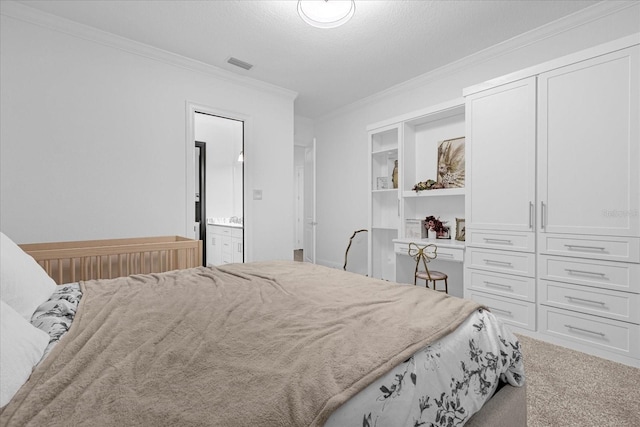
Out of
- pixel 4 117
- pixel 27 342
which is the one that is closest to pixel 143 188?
pixel 4 117

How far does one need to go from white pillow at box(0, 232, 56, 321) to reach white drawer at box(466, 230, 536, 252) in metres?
3.06

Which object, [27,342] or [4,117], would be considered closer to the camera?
[27,342]

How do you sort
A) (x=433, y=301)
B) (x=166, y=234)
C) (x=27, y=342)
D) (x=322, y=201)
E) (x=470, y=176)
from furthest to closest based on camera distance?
(x=322, y=201)
(x=166, y=234)
(x=470, y=176)
(x=433, y=301)
(x=27, y=342)

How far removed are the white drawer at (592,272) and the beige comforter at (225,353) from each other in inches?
63.5

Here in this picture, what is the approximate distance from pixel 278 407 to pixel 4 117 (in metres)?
3.25

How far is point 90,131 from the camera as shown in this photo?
2785mm

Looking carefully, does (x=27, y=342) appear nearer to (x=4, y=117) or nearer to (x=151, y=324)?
(x=151, y=324)

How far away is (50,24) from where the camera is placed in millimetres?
2588

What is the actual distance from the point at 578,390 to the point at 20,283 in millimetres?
2799

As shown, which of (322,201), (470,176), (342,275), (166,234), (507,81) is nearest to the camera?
(342,275)

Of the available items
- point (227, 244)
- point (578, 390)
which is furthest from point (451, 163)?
point (227, 244)

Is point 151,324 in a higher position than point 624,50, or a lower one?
lower

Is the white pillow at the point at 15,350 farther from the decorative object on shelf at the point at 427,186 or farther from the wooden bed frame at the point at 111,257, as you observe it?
the decorative object on shelf at the point at 427,186

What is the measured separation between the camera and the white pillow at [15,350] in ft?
2.07
